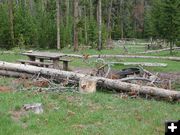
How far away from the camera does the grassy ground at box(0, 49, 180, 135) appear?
8727 millimetres

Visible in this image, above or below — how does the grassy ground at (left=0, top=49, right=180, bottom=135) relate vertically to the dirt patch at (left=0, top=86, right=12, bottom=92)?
below

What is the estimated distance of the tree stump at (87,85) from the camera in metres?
13.1

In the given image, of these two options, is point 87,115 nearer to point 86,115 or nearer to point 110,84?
point 86,115

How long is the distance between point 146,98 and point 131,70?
368 centimetres

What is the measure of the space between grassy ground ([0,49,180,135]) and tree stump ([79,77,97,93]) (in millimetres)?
549

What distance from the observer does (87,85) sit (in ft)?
43.5

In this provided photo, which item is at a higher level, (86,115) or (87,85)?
(87,85)

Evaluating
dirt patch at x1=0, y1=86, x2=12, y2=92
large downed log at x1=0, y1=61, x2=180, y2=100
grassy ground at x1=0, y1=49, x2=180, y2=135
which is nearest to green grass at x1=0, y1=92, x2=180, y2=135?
grassy ground at x1=0, y1=49, x2=180, y2=135

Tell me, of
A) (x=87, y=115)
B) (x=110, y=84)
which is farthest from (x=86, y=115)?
(x=110, y=84)

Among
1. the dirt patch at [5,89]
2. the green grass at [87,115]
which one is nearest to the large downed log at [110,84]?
the green grass at [87,115]

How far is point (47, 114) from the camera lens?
9.75 meters

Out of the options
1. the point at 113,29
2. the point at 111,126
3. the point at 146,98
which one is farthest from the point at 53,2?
the point at 111,126

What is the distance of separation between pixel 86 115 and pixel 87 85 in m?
3.46

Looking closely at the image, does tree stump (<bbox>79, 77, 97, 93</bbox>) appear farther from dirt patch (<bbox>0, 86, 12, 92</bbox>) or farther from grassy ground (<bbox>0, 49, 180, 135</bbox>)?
dirt patch (<bbox>0, 86, 12, 92</bbox>)
